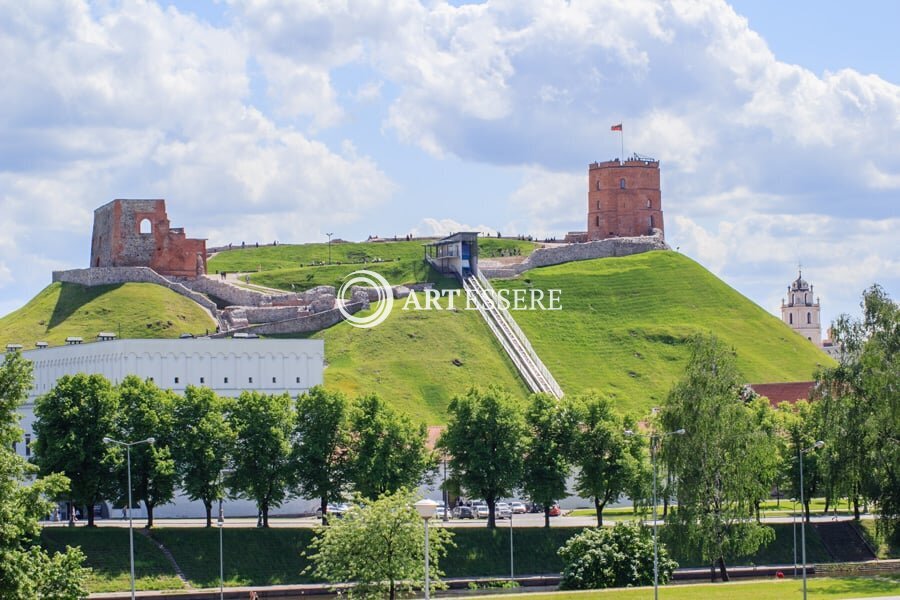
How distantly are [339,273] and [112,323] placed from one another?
38051mm

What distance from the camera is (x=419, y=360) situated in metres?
136

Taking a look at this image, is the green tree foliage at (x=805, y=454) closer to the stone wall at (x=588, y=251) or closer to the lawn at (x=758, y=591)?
the lawn at (x=758, y=591)

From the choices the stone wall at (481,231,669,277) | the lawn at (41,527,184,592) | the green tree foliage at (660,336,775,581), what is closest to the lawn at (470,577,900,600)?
the green tree foliage at (660,336,775,581)

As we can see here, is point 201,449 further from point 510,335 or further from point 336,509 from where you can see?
point 510,335

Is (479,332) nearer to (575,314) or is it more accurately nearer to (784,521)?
(575,314)

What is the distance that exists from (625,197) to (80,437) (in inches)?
4598

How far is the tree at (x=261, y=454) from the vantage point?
3499 inches

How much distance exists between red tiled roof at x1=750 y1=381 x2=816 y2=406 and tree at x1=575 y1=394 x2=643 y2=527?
3983 cm

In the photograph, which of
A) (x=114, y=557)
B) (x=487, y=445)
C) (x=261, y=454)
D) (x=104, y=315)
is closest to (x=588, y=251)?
(x=104, y=315)

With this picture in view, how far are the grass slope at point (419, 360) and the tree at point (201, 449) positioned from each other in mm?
33544

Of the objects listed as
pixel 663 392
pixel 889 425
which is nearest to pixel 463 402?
pixel 889 425

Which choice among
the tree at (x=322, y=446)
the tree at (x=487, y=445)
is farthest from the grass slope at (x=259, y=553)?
the tree at (x=322, y=446)

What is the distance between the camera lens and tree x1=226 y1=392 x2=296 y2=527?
8888cm

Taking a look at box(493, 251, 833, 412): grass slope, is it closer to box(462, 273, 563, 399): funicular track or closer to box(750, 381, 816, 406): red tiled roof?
box(462, 273, 563, 399): funicular track
